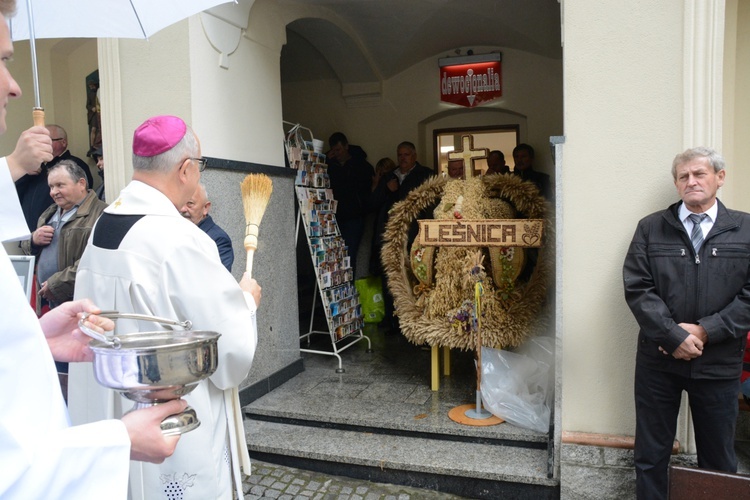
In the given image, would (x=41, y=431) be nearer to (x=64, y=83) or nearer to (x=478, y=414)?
(x=478, y=414)

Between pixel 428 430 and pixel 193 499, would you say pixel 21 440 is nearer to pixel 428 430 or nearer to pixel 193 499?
pixel 193 499

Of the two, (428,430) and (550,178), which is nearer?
(428,430)

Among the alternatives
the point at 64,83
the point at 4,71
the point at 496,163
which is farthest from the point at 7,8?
the point at 496,163

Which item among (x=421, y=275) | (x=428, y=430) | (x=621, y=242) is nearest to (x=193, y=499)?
(x=428, y=430)

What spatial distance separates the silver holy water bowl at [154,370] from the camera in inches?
52.9

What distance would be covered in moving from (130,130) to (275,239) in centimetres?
148

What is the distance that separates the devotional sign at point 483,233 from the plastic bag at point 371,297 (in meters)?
2.81

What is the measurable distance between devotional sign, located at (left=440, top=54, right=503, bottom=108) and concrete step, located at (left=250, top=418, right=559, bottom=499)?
546cm

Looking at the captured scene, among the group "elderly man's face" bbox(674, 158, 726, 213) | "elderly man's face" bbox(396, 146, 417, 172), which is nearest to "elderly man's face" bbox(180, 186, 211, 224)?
"elderly man's face" bbox(674, 158, 726, 213)

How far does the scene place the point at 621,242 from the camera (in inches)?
138

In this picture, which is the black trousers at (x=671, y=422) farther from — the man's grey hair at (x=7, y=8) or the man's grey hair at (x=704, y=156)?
the man's grey hair at (x=7, y=8)

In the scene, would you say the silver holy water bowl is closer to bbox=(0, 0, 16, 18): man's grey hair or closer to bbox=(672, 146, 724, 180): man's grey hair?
bbox=(0, 0, 16, 18): man's grey hair

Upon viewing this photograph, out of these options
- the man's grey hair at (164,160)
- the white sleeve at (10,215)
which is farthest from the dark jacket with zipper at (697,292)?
the white sleeve at (10,215)

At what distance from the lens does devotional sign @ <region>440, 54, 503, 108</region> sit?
8297mm
